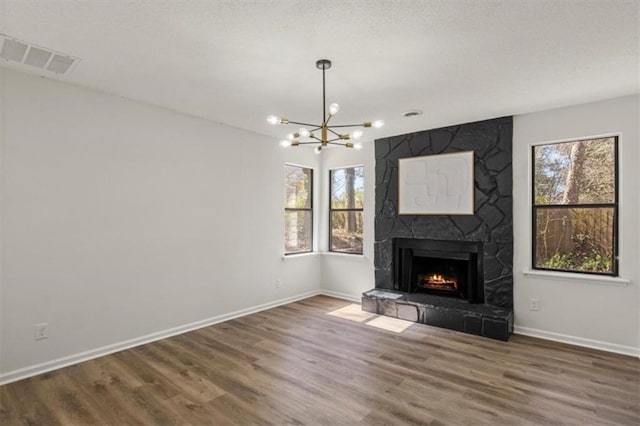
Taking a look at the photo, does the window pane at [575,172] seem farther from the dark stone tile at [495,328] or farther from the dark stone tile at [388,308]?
the dark stone tile at [388,308]

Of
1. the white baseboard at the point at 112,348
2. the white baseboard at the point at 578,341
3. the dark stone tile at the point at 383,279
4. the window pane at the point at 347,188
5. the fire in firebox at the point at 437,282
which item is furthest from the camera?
the window pane at the point at 347,188

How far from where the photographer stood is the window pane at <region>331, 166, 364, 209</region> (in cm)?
564

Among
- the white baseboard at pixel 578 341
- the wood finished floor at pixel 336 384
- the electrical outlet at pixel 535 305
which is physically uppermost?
the electrical outlet at pixel 535 305

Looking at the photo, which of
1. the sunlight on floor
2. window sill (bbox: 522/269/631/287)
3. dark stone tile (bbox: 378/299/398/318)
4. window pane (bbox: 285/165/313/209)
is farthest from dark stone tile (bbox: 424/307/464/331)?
window pane (bbox: 285/165/313/209)

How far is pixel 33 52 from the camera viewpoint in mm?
2545

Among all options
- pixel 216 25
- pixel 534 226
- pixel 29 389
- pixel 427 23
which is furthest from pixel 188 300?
pixel 534 226

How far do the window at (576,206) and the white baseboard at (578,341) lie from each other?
742 mm

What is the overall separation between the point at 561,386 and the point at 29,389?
14.3 feet

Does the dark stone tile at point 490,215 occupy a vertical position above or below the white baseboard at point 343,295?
above

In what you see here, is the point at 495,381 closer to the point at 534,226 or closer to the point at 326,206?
the point at 534,226

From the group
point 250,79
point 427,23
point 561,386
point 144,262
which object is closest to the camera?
point 427,23

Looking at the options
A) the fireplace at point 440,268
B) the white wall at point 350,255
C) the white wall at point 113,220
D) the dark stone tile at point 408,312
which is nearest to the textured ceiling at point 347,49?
the white wall at point 113,220

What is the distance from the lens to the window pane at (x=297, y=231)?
5.54 meters

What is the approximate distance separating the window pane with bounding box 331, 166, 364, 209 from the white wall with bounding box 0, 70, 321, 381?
1530 mm
